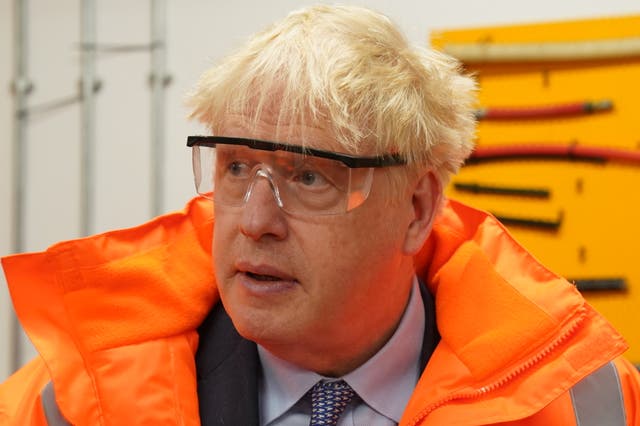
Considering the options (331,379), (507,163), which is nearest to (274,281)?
(331,379)

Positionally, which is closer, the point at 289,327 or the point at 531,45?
the point at 289,327

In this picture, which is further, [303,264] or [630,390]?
[630,390]

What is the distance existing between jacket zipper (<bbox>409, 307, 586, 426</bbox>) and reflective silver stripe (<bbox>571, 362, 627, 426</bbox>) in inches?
3.6

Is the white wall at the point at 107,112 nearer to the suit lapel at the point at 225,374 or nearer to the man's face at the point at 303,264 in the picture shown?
the suit lapel at the point at 225,374

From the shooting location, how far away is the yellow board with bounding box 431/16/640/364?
241 centimetres

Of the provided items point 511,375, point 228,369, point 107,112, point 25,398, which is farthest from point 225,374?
point 107,112

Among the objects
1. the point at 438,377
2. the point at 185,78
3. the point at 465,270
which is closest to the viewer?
the point at 438,377

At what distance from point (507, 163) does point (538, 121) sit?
0.15 meters

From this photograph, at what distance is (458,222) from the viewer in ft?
4.90

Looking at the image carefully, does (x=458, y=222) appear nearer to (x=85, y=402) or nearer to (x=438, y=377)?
(x=438, y=377)

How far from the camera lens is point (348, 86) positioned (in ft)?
3.94

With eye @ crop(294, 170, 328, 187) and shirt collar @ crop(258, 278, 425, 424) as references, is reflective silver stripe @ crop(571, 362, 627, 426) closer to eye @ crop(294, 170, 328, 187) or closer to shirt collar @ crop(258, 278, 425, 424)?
shirt collar @ crop(258, 278, 425, 424)

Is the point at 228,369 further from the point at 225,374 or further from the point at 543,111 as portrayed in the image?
the point at 543,111

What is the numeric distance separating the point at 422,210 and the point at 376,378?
0.87 feet
